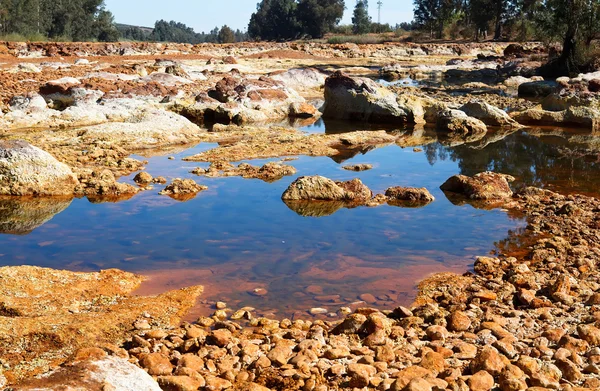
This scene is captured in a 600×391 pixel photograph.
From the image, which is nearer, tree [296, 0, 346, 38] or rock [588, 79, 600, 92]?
rock [588, 79, 600, 92]

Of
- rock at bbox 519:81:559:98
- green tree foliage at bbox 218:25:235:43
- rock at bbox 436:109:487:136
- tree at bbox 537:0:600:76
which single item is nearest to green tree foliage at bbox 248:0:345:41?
green tree foliage at bbox 218:25:235:43

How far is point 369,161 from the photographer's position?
13.4 meters

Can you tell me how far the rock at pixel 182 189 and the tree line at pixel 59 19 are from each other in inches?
2115

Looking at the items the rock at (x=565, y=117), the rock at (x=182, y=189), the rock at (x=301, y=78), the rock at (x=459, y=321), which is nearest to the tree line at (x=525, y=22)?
the rock at (x=301, y=78)

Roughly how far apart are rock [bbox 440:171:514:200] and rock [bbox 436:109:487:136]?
23.2ft

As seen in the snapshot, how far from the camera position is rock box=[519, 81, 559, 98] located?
2683 cm

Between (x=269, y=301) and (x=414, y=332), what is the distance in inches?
60.5

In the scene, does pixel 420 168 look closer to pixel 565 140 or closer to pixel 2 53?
pixel 565 140

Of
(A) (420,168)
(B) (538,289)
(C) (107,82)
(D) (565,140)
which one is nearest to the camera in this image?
(B) (538,289)

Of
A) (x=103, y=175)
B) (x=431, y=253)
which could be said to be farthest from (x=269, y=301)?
(x=103, y=175)

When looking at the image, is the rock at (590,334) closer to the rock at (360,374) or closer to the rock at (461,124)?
the rock at (360,374)

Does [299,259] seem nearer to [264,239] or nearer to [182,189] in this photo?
[264,239]

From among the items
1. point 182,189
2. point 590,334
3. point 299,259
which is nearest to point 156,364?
point 299,259

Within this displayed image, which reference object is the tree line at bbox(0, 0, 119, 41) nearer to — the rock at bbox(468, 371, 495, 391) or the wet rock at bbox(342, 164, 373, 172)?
the wet rock at bbox(342, 164, 373, 172)
